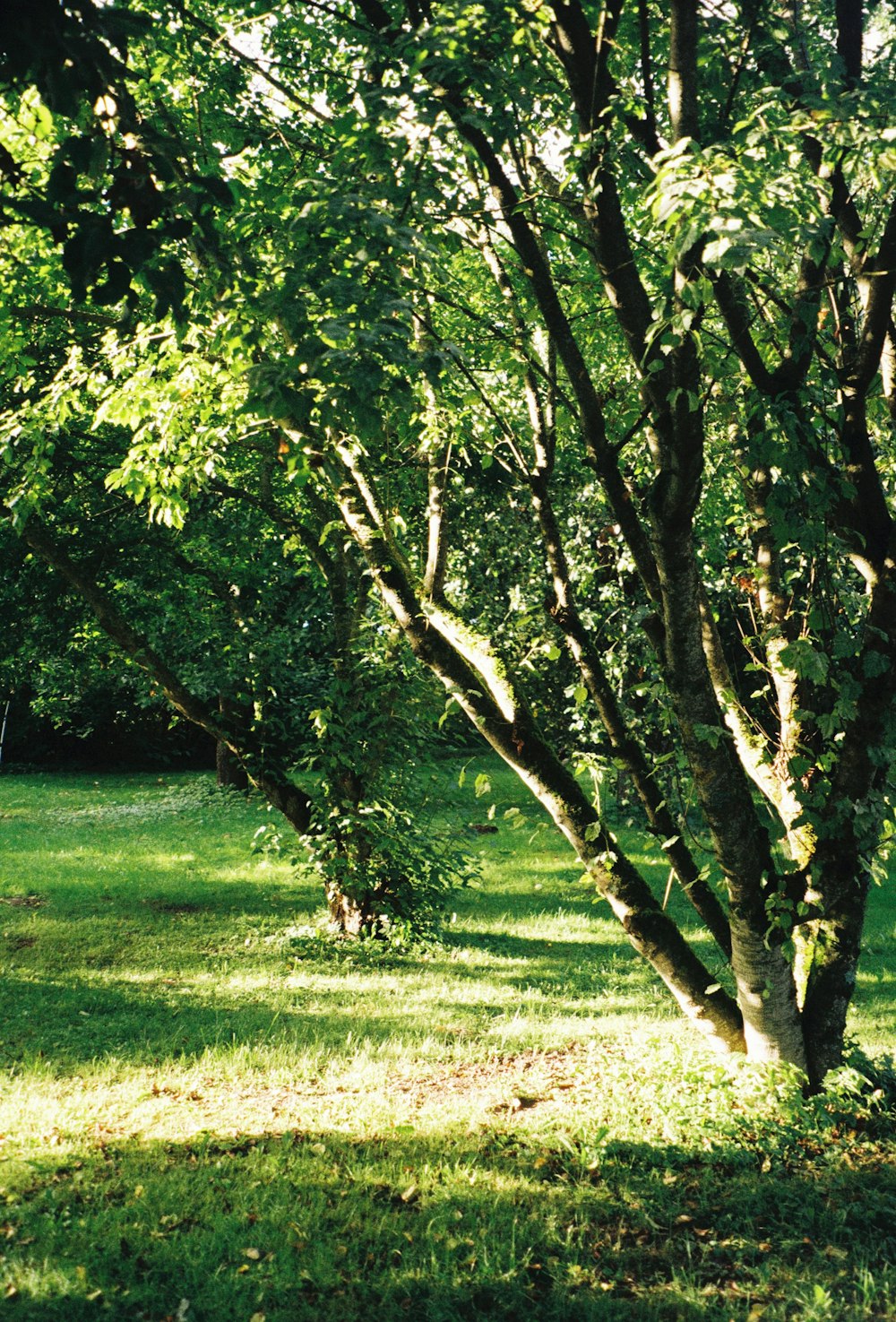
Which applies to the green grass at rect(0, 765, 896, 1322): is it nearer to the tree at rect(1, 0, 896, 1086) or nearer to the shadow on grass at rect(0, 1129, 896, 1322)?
the shadow on grass at rect(0, 1129, 896, 1322)

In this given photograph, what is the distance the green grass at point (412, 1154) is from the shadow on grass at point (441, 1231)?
1 centimetres

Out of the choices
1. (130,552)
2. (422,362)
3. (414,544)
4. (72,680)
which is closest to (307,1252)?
(422,362)

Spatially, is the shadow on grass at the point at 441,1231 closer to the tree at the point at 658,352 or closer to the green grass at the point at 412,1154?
the green grass at the point at 412,1154

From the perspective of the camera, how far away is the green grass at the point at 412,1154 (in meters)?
3.60

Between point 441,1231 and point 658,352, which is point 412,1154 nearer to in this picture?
point 441,1231

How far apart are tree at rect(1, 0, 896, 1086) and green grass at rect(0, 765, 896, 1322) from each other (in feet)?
2.45

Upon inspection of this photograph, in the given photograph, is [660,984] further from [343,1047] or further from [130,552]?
[130,552]

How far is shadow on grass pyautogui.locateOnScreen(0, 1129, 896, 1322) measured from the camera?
351 cm

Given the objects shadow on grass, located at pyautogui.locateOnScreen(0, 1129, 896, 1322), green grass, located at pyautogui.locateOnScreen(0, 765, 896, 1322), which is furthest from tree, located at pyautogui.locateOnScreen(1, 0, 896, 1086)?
shadow on grass, located at pyautogui.locateOnScreen(0, 1129, 896, 1322)

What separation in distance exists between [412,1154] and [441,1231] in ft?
2.54

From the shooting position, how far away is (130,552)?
380 inches

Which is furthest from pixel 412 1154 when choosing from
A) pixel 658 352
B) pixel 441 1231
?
pixel 658 352

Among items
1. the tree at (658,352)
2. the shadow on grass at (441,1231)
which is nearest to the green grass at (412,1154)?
the shadow on grass at (441,1231)

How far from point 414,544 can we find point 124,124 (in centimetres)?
777
